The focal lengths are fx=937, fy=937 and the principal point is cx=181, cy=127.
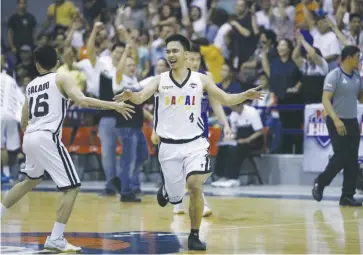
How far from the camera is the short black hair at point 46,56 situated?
1036 centimetres

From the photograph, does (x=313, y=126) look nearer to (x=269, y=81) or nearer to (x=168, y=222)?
(x=269, y=81)

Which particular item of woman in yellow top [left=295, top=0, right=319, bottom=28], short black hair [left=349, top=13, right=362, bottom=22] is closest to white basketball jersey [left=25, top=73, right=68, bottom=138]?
short black hair [left=349, top=13, right=362, bottom=22]

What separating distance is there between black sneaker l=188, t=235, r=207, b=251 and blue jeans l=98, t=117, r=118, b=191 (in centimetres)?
686

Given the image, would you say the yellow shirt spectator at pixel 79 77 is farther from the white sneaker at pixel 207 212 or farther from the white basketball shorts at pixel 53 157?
the white basketball shorts at pixel 53 157

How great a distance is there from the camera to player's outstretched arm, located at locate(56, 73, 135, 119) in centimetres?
980

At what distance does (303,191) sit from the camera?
17.8 m

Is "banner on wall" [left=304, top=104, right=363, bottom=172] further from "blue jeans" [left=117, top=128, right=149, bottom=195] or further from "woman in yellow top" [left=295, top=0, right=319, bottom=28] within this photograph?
"blue jeans" [left=117, top=128, right=149, bottom=195]

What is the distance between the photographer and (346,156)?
14969 millimetres

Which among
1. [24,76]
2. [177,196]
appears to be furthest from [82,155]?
[177,196]

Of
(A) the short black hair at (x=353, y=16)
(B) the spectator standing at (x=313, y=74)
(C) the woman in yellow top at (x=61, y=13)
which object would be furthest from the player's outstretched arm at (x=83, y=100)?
(C) the woman in yellow top at (x=61, y=13)

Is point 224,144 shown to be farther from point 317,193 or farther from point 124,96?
point 124,96

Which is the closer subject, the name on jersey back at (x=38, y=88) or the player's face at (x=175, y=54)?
the name on jersey back at (x=38, y=88)

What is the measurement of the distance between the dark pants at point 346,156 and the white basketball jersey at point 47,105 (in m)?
5.92

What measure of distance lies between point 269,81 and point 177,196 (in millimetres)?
9399
